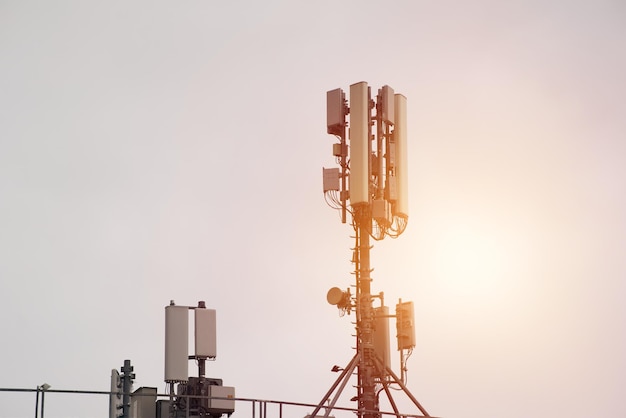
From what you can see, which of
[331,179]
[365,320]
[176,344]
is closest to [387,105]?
[331,179]

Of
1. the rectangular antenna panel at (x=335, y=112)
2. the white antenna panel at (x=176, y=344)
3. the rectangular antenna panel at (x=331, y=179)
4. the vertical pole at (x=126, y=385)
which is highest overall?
the rectangular antenna panel at (x=335, y=112)

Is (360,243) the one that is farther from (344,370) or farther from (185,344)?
(185,344)

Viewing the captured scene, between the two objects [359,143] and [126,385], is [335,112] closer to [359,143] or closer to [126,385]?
[359,143]

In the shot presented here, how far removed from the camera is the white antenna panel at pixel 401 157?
52.9 m

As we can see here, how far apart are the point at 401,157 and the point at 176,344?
478 inches

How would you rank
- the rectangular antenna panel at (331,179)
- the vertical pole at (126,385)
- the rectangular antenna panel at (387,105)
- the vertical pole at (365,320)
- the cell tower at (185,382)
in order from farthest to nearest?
the rectangular antenna panel at (387,105), the rectangular antenna panel at (331,179), the vertical pole at (365,320), the cell tower at (185,382), the vertical pole at (126,385)

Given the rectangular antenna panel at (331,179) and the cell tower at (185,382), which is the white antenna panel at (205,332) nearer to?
the cell tower at (185,382)

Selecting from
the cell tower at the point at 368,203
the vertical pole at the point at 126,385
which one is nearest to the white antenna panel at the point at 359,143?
the cell tower at the point at 368,203

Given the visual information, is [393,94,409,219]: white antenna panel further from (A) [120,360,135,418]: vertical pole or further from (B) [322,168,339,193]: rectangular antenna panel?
(A) [120,360,135,418]: vertical pole

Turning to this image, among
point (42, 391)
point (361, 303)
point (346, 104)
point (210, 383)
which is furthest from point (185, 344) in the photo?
point (346, 104)

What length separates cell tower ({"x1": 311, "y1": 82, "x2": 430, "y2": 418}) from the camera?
51.6 meters

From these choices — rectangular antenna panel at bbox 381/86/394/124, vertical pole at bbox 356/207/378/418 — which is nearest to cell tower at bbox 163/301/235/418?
vertical pole at bbox 356/207/378/418

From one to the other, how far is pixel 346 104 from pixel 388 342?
8298mm

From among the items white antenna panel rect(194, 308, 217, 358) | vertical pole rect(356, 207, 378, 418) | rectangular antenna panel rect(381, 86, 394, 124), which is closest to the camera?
white antenna panel rect(194, 308, 217, 358)
